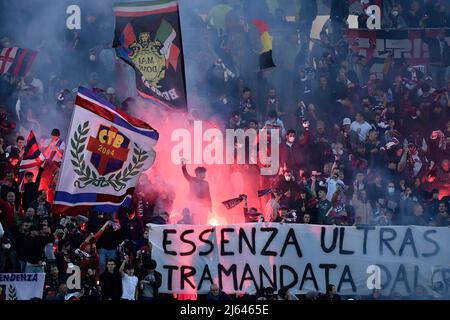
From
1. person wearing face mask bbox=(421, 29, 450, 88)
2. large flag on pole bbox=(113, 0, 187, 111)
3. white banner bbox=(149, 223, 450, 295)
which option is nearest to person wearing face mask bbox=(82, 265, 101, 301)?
white banner bbox=(149, 223, 450, 295)

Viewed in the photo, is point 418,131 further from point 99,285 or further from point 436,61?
point 99,285

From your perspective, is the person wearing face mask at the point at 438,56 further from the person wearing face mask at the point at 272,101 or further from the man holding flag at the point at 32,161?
the man holding flag at the point at 32,161

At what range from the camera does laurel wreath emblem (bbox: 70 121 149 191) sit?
13.4 m

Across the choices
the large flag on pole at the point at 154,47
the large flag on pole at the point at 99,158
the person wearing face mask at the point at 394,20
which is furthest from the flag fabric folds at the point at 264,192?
the person wearing face mask at the point at 394,20

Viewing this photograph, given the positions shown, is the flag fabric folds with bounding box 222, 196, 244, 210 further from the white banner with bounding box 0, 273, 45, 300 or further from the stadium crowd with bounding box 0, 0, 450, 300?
the white banner with bounding box 0, 273, 45, 300

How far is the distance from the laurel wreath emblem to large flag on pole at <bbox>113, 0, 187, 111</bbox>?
78.7 inches

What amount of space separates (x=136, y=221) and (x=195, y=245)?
0.94m

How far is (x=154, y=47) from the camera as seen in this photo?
1577 cm

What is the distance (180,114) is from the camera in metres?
16.3

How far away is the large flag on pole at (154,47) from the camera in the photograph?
51.0 ft

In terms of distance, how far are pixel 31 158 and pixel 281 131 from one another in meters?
3.27

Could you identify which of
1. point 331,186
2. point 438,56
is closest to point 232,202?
point 331,186

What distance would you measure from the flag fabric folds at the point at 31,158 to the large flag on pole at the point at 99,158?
200cm
